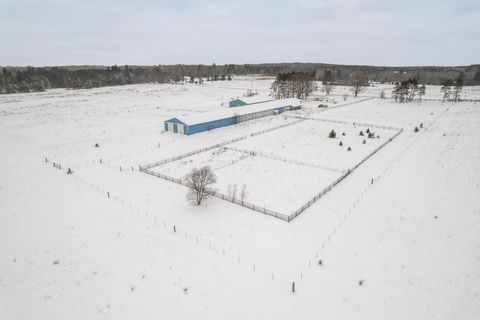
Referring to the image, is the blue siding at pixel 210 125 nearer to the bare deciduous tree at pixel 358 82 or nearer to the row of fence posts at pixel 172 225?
the row of fence posts at pixel 172 225

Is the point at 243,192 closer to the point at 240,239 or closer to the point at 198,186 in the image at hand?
the point at 198,186

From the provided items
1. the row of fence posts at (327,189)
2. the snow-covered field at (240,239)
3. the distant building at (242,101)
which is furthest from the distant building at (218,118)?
the row of fence posts at (327,189)

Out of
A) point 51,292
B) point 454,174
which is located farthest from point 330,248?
point 454,174

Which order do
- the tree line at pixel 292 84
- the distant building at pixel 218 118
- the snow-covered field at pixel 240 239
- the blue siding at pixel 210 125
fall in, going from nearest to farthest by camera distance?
the snow-covered field at pixel 240 239 → the blue siding at pixel 210 125 → the distant building at pixel 218 118 → the tree line at pixel 292 84

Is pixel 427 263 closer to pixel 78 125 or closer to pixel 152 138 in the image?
pixel 152 138

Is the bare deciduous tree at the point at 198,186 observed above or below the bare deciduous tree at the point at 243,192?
above

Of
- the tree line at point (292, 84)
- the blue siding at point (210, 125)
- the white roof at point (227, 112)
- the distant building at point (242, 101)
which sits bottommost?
the blue siding at point (210, 125)

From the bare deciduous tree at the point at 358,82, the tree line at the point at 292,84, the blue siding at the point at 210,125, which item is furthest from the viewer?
the bare deciduous tree at the point at 358,82
